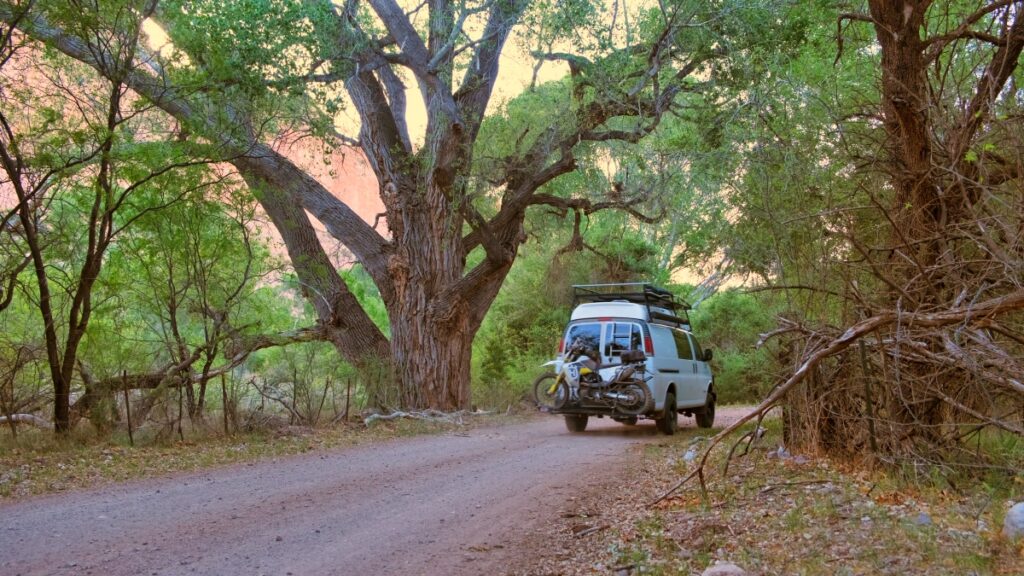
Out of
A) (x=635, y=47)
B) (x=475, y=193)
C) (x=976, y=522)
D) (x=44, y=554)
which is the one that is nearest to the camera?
(x=976, y=522)

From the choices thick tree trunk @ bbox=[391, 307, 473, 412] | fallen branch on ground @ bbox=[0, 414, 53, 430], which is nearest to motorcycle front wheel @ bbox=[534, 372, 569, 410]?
thick tree trunk @ bbox=[391, 307, 473, 412]

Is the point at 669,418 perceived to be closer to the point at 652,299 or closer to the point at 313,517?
the point at 652,299

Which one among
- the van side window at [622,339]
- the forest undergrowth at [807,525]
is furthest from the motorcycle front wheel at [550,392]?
the forest undergrowth at [807,525]

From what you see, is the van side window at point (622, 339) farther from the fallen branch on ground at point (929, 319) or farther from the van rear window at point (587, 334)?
the fallen branch on ground at point (929, 319)

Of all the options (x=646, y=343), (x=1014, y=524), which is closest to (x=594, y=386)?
(x=646, y=343)

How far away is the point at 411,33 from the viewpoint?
53.1 ft

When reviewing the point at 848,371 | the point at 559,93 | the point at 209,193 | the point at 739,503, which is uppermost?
the point at 559,93

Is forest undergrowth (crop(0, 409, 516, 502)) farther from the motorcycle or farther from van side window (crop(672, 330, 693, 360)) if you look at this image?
van side window (crop(672, 330, 693, 360))

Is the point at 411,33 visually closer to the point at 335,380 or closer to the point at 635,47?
the point at 635,47

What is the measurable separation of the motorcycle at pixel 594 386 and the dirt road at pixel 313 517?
270 centimetres

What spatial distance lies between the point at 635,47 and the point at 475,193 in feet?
A: 14.2

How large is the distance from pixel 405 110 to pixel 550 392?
806 cm

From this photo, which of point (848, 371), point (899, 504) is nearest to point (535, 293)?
point (848, 371)

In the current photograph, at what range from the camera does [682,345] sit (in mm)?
15867
